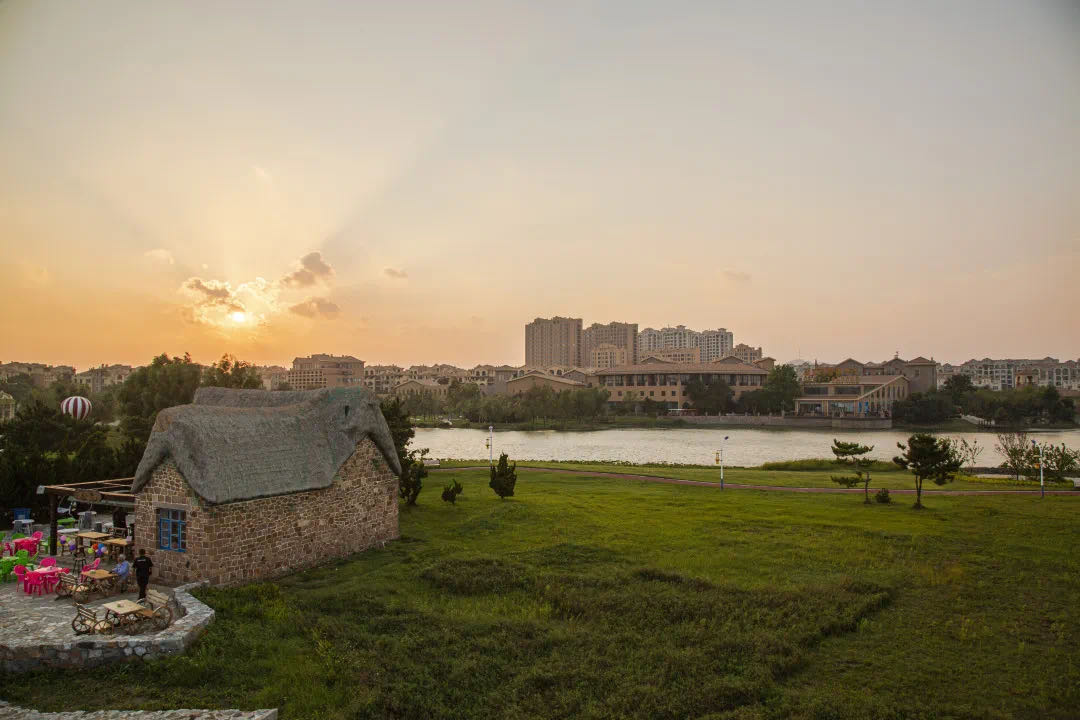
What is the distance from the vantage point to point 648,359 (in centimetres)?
14375

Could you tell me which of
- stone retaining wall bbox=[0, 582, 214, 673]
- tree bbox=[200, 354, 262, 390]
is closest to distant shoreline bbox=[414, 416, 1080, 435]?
tree bbox=[200, 354, 262, 390]

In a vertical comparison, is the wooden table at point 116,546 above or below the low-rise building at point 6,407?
below

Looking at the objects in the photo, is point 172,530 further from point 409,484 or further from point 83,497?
point 409,484

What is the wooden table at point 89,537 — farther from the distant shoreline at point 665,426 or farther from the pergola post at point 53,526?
the distant shoreline at point 665,426

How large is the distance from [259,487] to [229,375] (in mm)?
38107

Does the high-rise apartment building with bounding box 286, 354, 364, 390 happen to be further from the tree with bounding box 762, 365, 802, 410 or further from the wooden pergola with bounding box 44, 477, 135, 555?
the wooden pergola with bounding box 44, 477, 135, 555

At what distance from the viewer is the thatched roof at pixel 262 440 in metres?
15.5

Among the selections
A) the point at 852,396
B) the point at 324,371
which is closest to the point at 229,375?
the point at 852,396

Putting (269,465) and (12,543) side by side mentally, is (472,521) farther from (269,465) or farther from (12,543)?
(12,543)

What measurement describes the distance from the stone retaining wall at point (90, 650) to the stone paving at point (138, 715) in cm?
147

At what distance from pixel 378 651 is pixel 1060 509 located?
2536cm

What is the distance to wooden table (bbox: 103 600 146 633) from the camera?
12.3 metres

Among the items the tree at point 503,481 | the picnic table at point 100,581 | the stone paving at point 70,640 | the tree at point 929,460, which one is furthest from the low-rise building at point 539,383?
the stone paving at point 70,640

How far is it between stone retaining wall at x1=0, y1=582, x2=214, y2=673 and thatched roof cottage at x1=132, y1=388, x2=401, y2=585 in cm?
334
